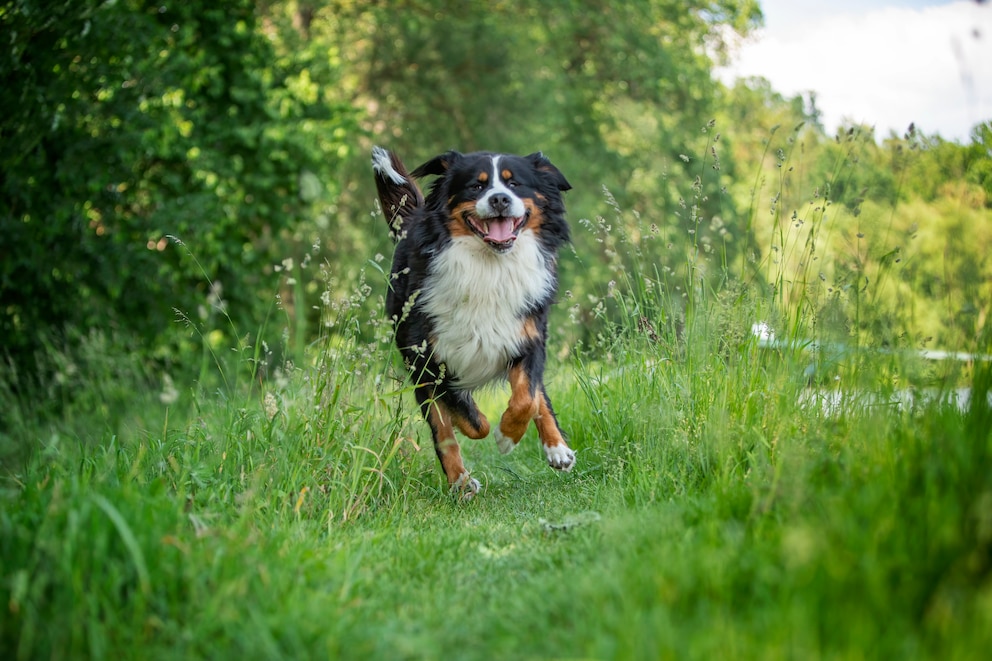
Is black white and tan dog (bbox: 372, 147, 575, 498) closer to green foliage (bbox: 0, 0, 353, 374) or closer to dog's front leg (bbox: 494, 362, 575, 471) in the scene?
dog's front leg (bbox: 494, 362, 575, 471)

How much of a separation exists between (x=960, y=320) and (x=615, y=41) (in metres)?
10.2

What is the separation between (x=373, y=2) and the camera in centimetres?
1224

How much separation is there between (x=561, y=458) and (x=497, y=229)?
1.19 meters

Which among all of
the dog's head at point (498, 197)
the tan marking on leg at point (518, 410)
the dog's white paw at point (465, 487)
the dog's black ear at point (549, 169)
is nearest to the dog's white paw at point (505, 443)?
the tan marking on leg at point (518, 410)

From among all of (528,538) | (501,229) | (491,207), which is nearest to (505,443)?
(501,229)

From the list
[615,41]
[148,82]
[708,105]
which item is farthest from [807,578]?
[708,105]

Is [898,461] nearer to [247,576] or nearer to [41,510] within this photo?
[247,576]

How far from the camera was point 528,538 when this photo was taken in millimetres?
3070

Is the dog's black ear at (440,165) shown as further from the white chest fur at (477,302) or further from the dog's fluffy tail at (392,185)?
the white chest fur at (477,302)

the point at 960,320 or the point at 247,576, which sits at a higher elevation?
the point at 960,320

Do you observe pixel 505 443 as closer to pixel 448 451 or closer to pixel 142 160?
pixel 448 451

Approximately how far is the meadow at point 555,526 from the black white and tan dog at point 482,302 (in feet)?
0.80

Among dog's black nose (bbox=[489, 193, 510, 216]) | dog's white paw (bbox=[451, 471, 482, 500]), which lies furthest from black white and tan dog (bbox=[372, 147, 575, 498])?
dog's white paw (bbox=[451, 471, 482, 500])

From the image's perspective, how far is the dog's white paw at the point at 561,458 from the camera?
4250 millimetres
